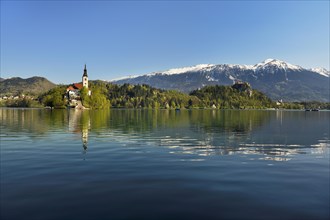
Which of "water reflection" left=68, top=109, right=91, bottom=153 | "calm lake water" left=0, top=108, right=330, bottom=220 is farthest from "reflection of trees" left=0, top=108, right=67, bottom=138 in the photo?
"calm lake water" left=0, top=108, right=330, bottom=220

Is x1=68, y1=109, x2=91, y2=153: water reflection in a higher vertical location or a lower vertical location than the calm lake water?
higher

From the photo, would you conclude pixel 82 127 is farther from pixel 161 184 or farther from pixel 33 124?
pixel 161 184

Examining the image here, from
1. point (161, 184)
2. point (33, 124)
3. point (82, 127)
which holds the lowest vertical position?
point (161, 184)

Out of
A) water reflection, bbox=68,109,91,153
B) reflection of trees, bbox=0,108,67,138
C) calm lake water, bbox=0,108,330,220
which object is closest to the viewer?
calm lake water, bbox=0,108,330,220

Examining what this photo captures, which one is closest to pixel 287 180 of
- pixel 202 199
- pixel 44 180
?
pixel 202 199

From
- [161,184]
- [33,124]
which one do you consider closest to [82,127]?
[33,124]

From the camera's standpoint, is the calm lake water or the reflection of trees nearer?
the calm lake water

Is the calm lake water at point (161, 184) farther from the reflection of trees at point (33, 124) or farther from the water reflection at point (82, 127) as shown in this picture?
the reflection of trees at point (33, 124)

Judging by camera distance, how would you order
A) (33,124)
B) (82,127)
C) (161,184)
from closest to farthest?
(161,184), (82,127), (33,124)

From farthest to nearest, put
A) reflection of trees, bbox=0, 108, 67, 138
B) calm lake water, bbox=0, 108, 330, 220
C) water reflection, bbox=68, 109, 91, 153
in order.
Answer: reflection of trees, bbox=0, 108, 67, 138 < water reflection, bbox=68, 109, 91, 153 < calm lake water, bbox=0, 108, 330, 220

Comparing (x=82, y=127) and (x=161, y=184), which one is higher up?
(x=82, y=127)

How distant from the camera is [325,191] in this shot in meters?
18.8

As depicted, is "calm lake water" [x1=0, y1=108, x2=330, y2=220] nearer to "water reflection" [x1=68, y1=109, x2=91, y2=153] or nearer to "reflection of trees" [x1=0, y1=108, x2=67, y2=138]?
"water reflection" [x1=68, y1=109, x2=91, y2=153]

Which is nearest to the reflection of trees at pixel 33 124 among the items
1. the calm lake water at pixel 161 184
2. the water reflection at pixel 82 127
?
the water reflection at pixel 82 127
